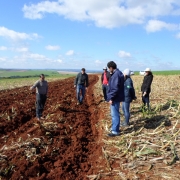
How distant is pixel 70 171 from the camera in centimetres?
551

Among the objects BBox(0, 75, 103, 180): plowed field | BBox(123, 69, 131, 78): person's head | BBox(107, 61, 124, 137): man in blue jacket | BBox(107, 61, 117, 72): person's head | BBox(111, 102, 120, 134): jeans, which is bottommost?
BBox(0, 75, 103, 180): plowed field

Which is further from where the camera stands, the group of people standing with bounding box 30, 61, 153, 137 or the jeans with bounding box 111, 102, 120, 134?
the jeans with bounding box 111, 102, 120, 134

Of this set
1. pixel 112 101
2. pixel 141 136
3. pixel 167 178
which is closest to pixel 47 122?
pixel 112 101

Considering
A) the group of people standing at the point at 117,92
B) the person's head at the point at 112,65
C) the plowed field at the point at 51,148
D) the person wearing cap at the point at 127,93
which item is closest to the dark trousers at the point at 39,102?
the group of people standing at the point at 117,92

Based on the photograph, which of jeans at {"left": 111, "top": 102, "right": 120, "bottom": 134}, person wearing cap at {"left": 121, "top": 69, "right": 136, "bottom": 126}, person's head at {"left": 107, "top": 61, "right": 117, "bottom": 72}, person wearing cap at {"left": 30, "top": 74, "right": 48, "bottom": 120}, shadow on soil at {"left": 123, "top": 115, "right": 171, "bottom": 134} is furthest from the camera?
person wearing cap at {"left": 30, "top": 74, "right": 48, "bottom": 120}

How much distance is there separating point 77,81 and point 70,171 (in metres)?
8.09

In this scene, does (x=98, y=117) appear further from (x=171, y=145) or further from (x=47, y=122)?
(x=171, y=145)

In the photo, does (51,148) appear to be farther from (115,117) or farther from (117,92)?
(117,92)

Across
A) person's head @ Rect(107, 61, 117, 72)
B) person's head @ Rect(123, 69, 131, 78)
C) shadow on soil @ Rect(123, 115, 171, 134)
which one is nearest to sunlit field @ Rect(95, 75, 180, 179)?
shadow on soil @ Rect(123, 115, 171, 134)

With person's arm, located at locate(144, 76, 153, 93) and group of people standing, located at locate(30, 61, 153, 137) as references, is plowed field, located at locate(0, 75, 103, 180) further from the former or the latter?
person's arm, located at locate(144, 76, 153, 93)

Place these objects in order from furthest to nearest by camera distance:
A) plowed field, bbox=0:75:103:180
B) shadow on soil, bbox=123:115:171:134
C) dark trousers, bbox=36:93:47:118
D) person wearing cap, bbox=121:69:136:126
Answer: dark trousers, bbox=36:93:47:118 < person wearing cap, bbox=121:69:136:126 < shadow on soil, bbox=123:115:171:134 < plowed field, bbox=0:75:103:180

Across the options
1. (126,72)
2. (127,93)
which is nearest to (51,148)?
(127,93)

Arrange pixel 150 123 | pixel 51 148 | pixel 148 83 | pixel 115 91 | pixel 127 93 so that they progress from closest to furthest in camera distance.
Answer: pixel 51 148 < pixel 115 91 < pixel 127 93 < pixel 150 123 < pixel 148 83

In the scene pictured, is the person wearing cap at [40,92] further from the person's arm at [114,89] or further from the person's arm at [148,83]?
the person's arm at [148,83]
